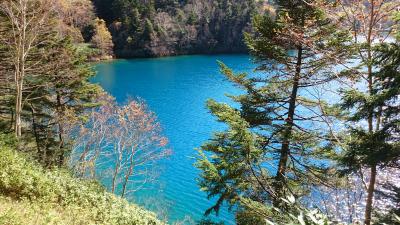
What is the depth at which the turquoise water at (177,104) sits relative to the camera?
73.5 feet

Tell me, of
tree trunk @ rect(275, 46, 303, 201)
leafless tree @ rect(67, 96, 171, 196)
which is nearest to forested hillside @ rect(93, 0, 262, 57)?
leafless tree @ rect(67, 96, 171, 196)

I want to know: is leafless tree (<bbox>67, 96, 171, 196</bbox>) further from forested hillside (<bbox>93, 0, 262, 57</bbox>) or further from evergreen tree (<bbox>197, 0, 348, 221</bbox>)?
forested hillside (<bbox>93, 0, 262, 57</bbox>)

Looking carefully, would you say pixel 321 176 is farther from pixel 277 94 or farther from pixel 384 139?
pixel 384 139

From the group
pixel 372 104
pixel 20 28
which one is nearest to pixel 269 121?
pixel 372 104

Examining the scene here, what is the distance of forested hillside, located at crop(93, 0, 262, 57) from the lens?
81.9 metres

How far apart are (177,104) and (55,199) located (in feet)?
102

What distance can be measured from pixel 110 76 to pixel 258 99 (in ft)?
165

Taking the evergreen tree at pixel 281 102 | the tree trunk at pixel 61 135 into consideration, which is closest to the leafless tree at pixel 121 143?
the tree trunk at pixel 61 135

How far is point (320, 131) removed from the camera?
A: 10500 millimetres

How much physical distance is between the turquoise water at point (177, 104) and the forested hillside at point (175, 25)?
18.3ft

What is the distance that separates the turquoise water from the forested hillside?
557 centimetres

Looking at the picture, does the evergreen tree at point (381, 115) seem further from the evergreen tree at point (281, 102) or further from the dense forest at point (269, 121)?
the evergreen tree at point (281, 102)

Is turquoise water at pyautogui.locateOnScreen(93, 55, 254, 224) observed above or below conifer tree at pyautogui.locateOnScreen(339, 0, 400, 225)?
below

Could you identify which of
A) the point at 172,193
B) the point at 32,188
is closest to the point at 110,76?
the point at 172,193
